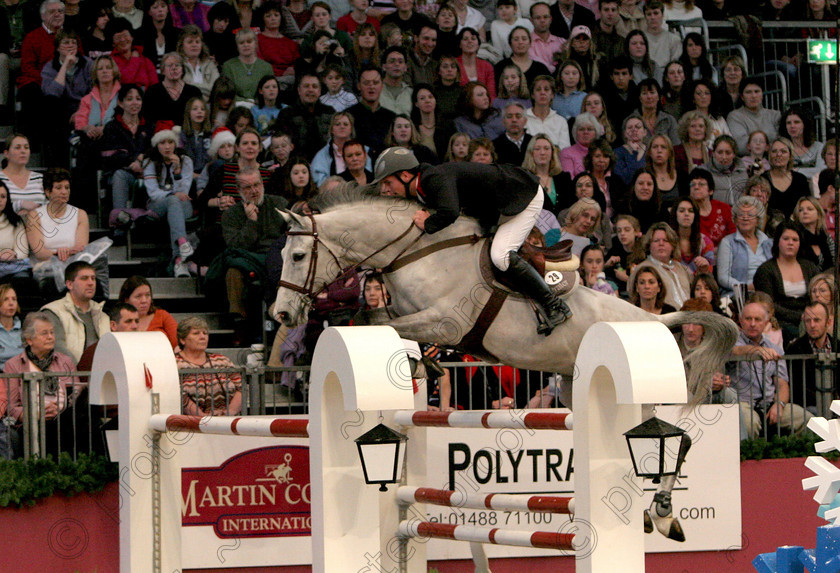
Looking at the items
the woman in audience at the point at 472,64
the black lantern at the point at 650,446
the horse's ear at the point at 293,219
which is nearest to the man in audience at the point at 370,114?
the woman in audience at the point at 472,64

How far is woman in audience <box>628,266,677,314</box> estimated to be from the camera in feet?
28.6

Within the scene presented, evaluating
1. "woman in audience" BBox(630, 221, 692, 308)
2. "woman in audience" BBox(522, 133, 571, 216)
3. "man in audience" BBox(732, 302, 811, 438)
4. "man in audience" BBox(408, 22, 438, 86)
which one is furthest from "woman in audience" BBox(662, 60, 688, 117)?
"man in audience" BBox(732, 302, 811, 438)

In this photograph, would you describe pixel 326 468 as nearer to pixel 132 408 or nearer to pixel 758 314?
pixel 132 408

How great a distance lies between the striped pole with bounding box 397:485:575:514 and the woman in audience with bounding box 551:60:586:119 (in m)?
6.65

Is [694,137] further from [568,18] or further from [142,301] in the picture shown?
[142,301]

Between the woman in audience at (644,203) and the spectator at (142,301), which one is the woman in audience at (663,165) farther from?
the spectator at (142,301)

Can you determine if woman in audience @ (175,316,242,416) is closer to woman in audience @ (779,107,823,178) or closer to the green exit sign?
the green exit sign

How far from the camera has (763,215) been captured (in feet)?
36.7

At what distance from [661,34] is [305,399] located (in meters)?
7.31

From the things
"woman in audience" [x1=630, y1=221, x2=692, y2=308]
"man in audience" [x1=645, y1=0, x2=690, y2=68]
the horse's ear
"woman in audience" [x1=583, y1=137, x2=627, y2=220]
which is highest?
"man in audience" [x1=645, y1=0, x2=690, y2=68]

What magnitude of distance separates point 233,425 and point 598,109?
7084mm

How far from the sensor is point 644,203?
11.1 metres

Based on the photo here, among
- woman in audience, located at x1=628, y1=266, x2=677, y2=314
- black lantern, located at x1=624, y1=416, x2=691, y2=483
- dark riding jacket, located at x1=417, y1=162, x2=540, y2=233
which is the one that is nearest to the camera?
black lantern, located at x1=624, y1=416, x2=691, y2=483

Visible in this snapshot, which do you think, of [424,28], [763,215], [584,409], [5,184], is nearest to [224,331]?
[5,184]
